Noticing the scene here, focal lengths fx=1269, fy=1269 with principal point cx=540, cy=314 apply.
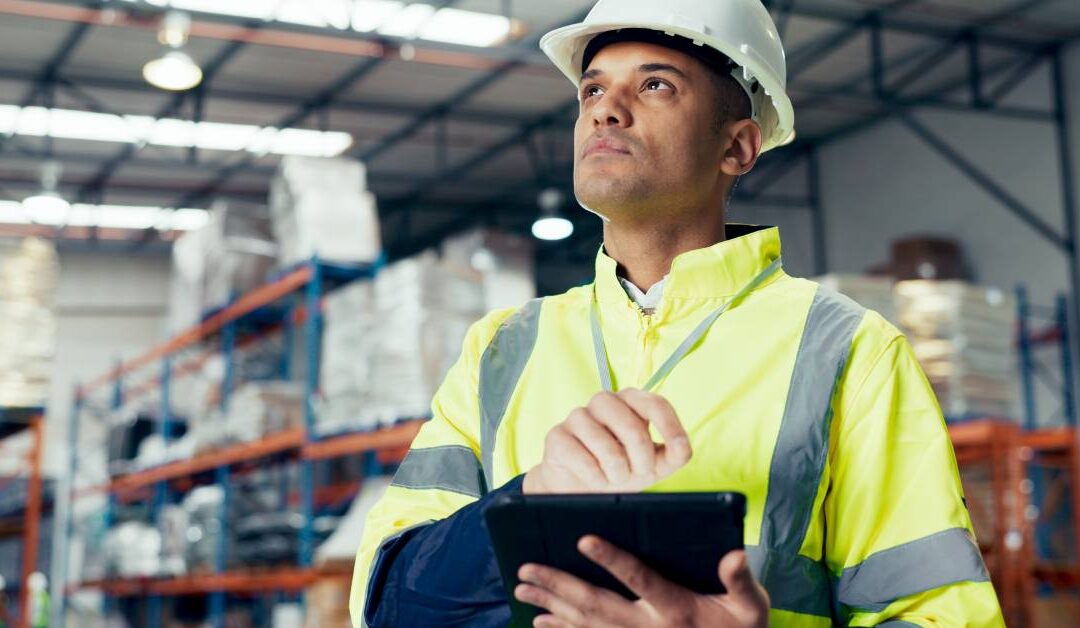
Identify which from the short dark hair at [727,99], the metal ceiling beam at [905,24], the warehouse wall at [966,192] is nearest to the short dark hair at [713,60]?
the short dark hair at [727,99]

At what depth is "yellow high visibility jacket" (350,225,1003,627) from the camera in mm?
1490

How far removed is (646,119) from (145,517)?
13.4m

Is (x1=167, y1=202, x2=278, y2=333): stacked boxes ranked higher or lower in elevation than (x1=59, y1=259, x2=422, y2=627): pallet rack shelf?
higher

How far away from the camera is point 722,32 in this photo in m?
1.77

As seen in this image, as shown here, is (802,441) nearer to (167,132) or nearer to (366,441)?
(366,441)

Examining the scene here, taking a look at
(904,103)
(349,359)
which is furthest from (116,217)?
(904,103)

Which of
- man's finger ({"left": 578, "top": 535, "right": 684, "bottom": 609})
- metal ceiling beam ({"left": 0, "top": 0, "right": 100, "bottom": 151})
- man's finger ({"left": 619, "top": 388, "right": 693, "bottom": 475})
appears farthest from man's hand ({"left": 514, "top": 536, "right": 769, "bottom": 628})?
metal ceiling beam ({"left": 0, "top": 0, "right": 100, "bottom": 151})

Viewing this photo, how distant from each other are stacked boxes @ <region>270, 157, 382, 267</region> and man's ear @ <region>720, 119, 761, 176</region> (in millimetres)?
7902

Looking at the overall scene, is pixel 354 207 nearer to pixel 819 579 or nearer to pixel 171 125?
pixel 171 125

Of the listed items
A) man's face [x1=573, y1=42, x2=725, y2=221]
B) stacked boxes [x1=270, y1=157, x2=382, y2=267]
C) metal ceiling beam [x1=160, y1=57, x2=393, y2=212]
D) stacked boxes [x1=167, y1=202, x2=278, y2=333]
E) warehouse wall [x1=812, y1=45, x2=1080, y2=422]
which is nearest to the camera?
man's face [x1=573, y1=42, x2=725, y2=221]

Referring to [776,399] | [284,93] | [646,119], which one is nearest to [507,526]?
[776,399]

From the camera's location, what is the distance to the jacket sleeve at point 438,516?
1.42m

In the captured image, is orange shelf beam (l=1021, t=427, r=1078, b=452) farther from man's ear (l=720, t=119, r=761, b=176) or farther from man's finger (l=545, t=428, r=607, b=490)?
man's finger (l=545, t=428, r=607, b=490)

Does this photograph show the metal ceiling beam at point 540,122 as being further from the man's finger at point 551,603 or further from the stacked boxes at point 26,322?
the man's finger at point 551,603
